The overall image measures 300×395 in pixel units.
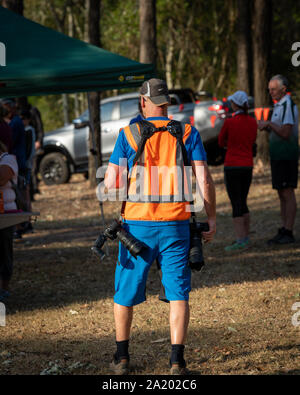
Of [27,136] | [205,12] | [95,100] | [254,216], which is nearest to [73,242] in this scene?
[27,136]

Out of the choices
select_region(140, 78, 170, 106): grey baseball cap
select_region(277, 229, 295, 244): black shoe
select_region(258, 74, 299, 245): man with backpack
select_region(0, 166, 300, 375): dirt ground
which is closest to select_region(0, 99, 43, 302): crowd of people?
select_region(0, 166, 300, 375): dirt ground

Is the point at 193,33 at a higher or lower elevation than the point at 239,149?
higher

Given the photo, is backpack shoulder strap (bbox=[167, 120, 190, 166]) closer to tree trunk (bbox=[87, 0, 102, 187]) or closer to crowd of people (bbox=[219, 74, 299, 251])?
crowd of people (bbox=[219, 74, 299, 251])

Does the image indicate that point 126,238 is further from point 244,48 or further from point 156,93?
point 244,48

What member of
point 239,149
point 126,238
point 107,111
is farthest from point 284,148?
point 107,111

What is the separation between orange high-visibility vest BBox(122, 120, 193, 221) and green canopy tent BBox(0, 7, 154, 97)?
3.26 metres

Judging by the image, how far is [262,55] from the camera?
1880 cm

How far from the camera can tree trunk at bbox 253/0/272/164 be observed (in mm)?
18548

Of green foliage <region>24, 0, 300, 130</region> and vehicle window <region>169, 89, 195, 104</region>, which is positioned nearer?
vehicle window <region>169, 89, 195, 104</region>

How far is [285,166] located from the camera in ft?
31.6

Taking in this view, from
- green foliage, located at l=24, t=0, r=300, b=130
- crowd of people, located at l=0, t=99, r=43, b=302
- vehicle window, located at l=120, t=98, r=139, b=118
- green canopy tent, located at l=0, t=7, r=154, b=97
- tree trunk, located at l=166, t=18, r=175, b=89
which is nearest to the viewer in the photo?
crowd of people, located at l=0, t=99, r=43, b=302

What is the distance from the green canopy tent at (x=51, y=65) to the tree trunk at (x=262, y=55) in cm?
1027

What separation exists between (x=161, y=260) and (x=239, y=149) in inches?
187
